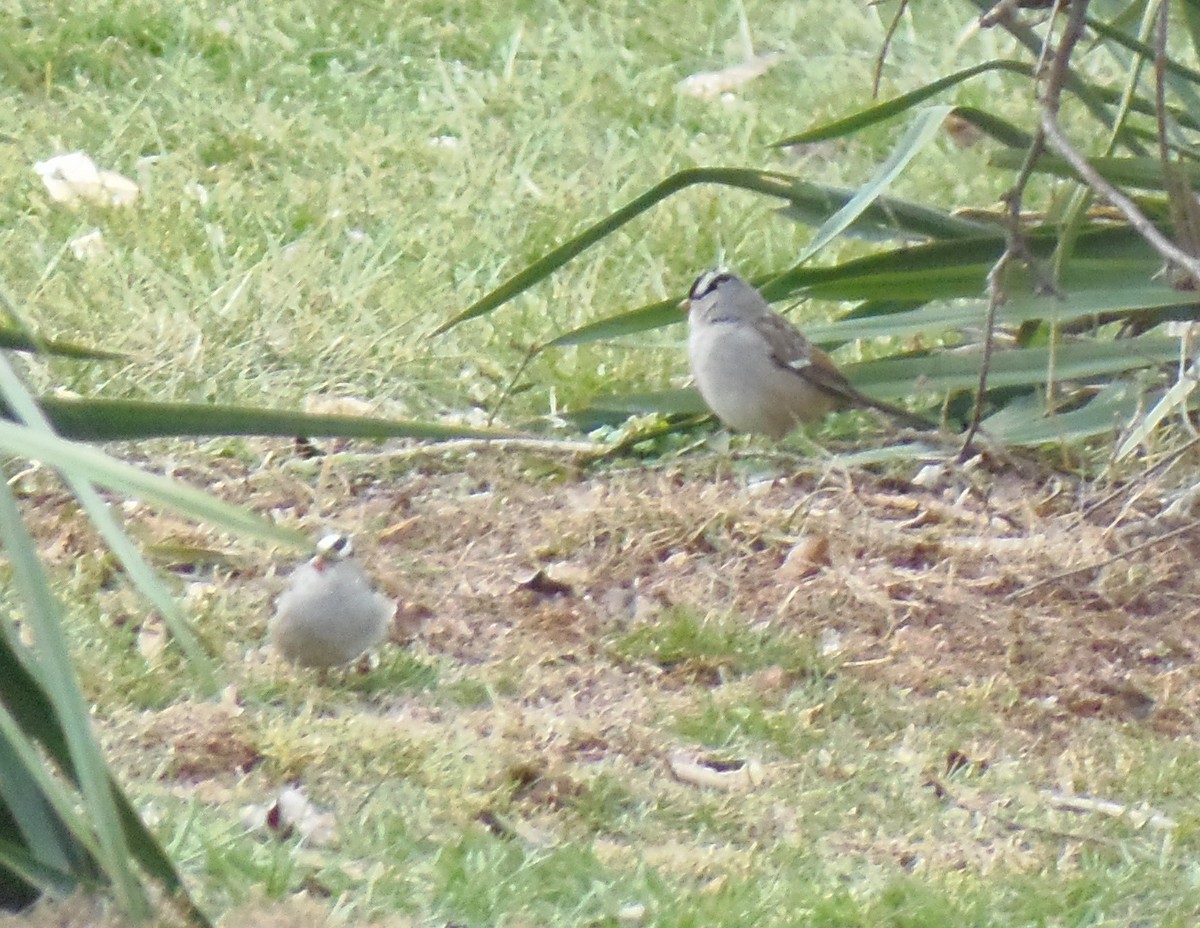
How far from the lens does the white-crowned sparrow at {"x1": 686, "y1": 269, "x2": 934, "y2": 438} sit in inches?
207

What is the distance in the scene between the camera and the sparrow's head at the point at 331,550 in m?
4.11

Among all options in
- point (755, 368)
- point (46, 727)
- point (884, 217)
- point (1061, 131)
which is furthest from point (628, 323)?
point (46, 727)

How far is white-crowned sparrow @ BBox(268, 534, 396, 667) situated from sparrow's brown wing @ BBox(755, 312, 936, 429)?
A: 1.55 meters

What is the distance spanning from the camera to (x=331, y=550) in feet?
13.7

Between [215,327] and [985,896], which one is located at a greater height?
[215,327]

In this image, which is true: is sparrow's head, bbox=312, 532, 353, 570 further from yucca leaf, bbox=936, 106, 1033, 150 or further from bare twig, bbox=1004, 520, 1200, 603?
yucca leaf, bbox=936, 106, 1033, 150

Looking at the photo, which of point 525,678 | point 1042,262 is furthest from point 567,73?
point 525,678

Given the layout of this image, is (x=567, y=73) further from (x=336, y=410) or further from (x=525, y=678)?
(x=525, y=678)

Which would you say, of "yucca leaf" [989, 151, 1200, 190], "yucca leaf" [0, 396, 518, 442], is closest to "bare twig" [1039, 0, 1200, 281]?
"yucca leaf" [0, 396, 518, 442]

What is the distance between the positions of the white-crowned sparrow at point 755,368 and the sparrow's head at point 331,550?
4.22 feet

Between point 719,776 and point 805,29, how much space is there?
5174mm

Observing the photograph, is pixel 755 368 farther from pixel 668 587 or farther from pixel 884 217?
pixel 668 587

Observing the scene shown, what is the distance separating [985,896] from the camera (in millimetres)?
3246

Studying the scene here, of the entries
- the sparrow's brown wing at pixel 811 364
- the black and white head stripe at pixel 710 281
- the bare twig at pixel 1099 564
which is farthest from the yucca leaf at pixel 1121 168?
the black and white head stripe at pixel 710 281
